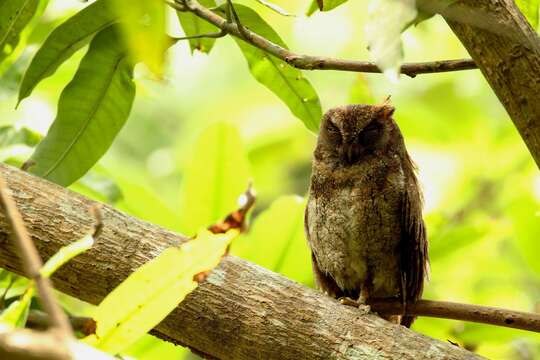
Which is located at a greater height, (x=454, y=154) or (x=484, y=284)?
(x=454, y=154)

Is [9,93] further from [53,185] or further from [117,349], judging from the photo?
[117,349]

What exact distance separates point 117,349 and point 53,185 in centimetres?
98

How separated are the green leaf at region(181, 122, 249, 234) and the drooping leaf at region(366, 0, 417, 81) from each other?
160 cm

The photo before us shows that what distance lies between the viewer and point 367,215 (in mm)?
3051

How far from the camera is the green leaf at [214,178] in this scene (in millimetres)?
2871

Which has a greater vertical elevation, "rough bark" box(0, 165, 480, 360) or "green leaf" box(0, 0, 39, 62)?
"green leaf" box(0, 0, 39, 62)

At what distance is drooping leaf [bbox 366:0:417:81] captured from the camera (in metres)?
1.21

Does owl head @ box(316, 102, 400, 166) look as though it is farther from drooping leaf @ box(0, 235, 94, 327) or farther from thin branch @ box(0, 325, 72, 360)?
thin branch @ box(0, 325, 72, 360)

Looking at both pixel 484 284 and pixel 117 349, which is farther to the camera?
pixel 484 284

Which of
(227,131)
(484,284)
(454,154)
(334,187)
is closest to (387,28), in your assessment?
(227,131)

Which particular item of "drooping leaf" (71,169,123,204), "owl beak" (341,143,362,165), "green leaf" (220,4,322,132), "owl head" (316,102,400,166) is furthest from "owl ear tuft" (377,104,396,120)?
"drooping leaf" (71,169,123,204)

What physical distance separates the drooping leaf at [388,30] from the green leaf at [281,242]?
159 centimetres

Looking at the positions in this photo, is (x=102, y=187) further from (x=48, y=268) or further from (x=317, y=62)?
(x=48, y=268)

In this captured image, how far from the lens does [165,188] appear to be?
4961mm
